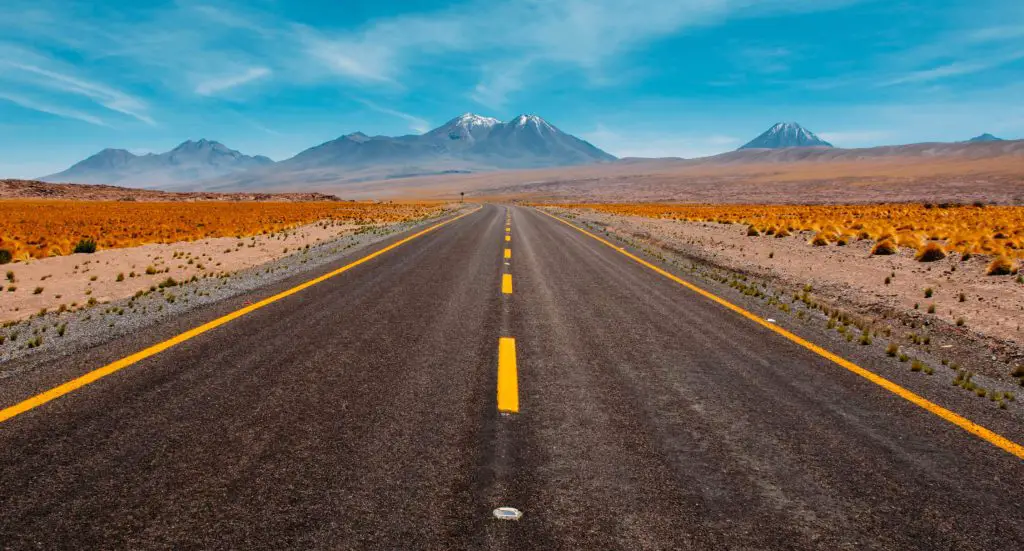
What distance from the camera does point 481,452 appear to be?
3238mm

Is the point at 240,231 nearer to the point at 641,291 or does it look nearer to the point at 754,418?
the point at 641,291

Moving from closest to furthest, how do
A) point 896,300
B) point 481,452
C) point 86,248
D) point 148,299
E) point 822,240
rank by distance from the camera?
point 481,452 < point 148,299 < point 896,300 < point 86,248 < point 822,240

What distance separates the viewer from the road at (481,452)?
2.52 meters

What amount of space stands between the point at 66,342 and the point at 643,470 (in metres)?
6.20

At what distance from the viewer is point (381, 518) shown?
8.41 ft

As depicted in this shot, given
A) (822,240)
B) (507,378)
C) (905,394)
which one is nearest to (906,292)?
(905,394)

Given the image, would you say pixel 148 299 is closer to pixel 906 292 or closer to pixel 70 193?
pixel 906 292

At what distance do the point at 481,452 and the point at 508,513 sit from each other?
2.11 feet

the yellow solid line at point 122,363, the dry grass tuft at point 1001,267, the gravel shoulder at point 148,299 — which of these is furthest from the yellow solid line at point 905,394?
the gravel shoulder at point 148,299

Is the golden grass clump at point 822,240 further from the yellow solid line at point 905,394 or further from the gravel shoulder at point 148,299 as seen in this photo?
the gravel shoulder at point 148,299

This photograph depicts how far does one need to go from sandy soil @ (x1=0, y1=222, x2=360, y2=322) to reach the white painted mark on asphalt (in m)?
8.10

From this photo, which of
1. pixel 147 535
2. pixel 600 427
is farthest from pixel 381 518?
pixel 600 427

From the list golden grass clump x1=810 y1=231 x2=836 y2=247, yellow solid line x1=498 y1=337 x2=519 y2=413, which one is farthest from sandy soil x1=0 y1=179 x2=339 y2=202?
yellow solid line x1=498 y1=337 x2=519 y2=413

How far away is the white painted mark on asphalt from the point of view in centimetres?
260
